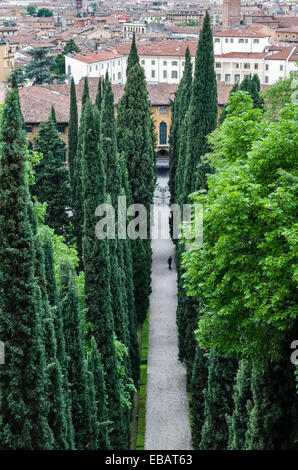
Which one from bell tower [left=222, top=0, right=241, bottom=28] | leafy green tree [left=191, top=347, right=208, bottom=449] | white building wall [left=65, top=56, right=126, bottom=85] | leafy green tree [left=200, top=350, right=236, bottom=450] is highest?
bell tower [left=222, top=0, right=241, bottom=28]

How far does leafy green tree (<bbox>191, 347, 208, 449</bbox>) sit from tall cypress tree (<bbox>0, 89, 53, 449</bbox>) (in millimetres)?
11350

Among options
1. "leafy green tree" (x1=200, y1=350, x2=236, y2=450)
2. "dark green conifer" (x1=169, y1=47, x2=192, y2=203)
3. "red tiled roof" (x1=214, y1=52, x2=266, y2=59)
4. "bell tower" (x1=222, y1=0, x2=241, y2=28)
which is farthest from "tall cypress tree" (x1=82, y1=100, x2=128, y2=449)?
"bell tower" (x1=222, y1=0, x2=241, y2=28)

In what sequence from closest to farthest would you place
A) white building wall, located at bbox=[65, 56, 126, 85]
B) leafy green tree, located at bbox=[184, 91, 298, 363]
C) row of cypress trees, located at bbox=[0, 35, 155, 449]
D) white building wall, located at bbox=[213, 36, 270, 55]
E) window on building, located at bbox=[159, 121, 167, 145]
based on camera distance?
1. row of cypress trees, located at bbox=[0, 35, 155, 449]
2. leafy green tree, located at bbox=[184, 91, 298, 363]
3. window on building, located at bbox=[159, 121, 167, 145]
4. white building wall, located at bbox=[65, 56, 126, 85]
5. white building wall, located at bbox=[213, 36, 270, 55]

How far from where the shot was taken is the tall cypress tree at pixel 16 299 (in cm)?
1483

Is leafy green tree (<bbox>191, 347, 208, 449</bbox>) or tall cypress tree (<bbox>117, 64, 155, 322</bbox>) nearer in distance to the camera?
leafy green tree (<bbox>191, 347, 208, 449</bbox>)

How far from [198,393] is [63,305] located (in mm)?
8038

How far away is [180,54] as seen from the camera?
310 feet

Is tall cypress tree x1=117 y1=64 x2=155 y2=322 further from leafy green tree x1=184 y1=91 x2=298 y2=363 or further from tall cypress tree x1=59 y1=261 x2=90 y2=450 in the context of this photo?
leafy green tree x1=184 y1=91 x2=298 y2=363

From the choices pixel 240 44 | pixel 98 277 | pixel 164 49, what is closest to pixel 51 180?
pixel 98 277

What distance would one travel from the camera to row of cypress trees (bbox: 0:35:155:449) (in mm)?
14945

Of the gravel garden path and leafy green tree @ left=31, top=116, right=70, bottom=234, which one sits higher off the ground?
leafy green tree @ left=31, top=116, right=70, bottom=234

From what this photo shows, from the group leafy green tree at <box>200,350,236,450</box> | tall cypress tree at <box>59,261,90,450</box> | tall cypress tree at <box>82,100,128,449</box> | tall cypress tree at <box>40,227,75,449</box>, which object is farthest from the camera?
tall cypress tree at <box>82,100,128,449</box>

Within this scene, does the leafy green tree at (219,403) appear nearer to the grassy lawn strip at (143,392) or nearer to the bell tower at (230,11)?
the grassy lawn strip at (143,392)
